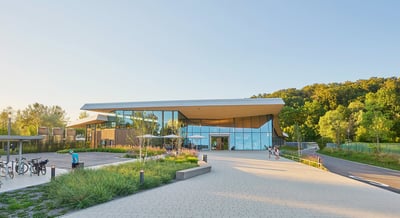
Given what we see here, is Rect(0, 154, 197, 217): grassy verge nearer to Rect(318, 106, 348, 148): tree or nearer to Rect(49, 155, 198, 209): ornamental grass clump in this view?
Rect(49, 155, 198, 209): ornamental grass clump

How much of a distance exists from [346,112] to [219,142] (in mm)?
29905

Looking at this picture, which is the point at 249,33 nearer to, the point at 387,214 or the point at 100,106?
the point at 387,214

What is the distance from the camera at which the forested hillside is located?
4519cm

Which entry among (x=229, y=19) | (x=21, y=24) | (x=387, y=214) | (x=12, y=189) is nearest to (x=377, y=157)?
(x=229, y=19)

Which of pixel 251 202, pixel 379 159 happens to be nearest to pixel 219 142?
pixel 379 159

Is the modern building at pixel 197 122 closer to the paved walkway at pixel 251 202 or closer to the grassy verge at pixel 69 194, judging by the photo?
the grassy verge at pixel 69 194

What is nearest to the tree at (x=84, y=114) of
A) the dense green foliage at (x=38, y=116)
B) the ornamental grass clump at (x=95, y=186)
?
the dense green foliage at (x=38, y=116)

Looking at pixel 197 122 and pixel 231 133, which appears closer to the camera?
pixel 231 133

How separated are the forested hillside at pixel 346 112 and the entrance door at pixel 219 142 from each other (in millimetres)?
10498

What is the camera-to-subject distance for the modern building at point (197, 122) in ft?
101

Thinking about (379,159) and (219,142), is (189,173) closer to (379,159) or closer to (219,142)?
(379,159)

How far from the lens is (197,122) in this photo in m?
42.7

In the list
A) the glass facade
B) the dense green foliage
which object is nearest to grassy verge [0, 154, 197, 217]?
the glass facade

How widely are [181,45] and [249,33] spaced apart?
5.56 meters
